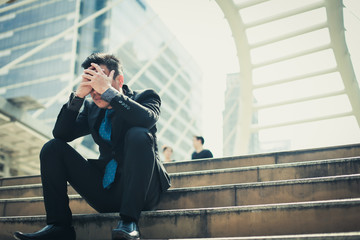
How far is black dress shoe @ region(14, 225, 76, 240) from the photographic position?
171cm

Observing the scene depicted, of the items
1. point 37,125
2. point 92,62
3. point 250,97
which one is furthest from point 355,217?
point 250,97

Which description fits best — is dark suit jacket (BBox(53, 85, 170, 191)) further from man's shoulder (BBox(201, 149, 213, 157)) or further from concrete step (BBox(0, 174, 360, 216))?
man's shoulder (BBox(201, 149, 213, 157))

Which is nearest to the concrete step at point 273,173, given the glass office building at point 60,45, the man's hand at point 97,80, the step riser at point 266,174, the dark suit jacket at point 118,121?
the step riser at point 266,174

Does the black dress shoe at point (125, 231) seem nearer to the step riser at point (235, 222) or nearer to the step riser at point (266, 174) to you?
the step riser at point (235, 222)

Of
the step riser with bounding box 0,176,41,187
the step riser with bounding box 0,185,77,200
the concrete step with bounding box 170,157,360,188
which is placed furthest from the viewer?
the step riser with bounding box 0,176,41,187

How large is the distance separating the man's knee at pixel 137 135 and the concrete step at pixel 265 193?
2.15 ft

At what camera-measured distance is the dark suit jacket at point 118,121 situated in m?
1.92

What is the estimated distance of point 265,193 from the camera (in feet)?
7.36

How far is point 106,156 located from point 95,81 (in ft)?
1.35

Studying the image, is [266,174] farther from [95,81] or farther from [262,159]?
[95,81]

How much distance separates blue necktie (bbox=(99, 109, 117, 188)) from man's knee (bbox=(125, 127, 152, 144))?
0.74 ft

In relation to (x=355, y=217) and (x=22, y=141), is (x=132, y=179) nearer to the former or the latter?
(x=355, y=217)

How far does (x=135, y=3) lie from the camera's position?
59.1 metres

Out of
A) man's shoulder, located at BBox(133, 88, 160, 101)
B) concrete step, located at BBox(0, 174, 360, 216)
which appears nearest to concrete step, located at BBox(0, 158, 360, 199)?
concrete step, located at BBox(0, 174, 360, 216)
